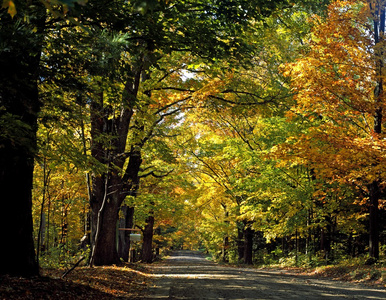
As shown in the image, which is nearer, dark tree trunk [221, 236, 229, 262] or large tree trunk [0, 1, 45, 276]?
large tree trunk [0, 1, 45, 276]

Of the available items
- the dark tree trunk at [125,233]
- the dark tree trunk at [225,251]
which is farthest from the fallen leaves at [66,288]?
the dark tree trunk at [225,251]

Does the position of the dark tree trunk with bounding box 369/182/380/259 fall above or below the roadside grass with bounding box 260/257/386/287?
above

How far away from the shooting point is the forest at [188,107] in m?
6.18

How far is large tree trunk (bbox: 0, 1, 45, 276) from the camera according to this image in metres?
5.36

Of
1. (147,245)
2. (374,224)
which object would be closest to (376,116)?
(374,224)

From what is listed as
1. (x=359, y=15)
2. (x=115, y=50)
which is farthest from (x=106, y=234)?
(x=359, y=15)

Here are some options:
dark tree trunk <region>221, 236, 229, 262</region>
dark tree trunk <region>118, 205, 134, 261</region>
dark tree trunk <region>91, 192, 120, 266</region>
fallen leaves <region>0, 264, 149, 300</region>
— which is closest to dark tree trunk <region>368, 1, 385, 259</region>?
fallen leaves <region>0, 264, 149, 300</region>

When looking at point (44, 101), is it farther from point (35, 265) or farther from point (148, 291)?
point (148, 291)

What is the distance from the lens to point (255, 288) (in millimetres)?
10891

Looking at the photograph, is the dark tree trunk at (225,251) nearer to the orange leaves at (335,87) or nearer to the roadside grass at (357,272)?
the roadside grass at (357,272)

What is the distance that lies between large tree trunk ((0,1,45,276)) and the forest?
0.03 meters

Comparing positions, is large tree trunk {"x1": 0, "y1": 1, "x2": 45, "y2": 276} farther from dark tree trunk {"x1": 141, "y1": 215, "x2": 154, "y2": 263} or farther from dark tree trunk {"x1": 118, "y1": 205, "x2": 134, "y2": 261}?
dark tree trunk {"x1": 141, "y1": 215, "x2": 154, "y2": 263}

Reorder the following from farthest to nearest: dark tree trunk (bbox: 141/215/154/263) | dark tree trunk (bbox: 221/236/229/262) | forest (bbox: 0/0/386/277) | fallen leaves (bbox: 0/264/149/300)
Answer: dark tree trunk (bbox: 221/236/229/262) < dark tree trunk (bbox: 141/215/154/263) < fallen leaves (bbox: 0/264/149/300) < forest (bbox: 0/0/386/277)

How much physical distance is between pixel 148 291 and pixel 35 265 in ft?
11.6
